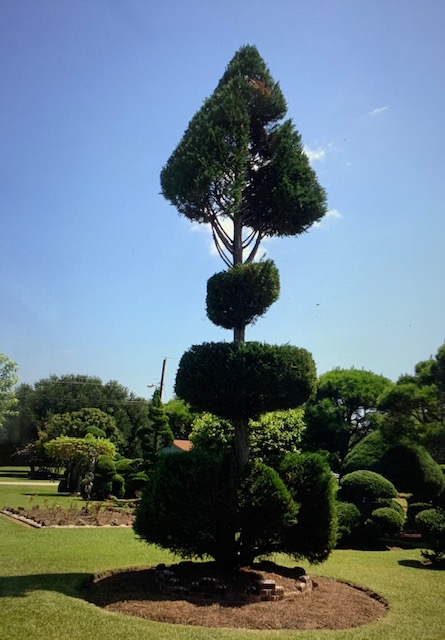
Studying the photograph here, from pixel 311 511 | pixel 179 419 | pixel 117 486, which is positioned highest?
pixel 179 419

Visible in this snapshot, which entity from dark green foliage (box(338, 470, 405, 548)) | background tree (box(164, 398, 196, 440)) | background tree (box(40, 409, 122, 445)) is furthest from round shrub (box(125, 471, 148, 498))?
background tree (box(164, 398, 196, 440))

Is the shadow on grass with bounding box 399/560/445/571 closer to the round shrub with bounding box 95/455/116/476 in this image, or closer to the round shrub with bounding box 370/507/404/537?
the round shrub with bounding box 370/507/404/537

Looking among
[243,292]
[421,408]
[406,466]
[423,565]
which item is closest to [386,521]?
[423,565]

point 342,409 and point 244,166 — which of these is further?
point 342,409

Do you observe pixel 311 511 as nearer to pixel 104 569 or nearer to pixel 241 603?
pixel 241 603

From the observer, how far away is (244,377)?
28.4ft

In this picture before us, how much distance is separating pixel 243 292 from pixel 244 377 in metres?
1.76

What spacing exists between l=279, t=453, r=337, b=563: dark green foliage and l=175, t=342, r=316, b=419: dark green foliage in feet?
3.88

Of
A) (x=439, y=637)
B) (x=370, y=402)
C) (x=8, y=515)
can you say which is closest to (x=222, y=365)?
(x=439, y=637)

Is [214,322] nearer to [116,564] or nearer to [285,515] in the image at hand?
[285,515]

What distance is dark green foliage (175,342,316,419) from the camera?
866cm

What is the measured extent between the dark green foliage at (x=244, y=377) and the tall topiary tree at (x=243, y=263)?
2 cm

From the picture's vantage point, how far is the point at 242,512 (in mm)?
8312

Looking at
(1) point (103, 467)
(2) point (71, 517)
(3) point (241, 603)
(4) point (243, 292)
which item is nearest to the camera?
(3) point (241, 603)
